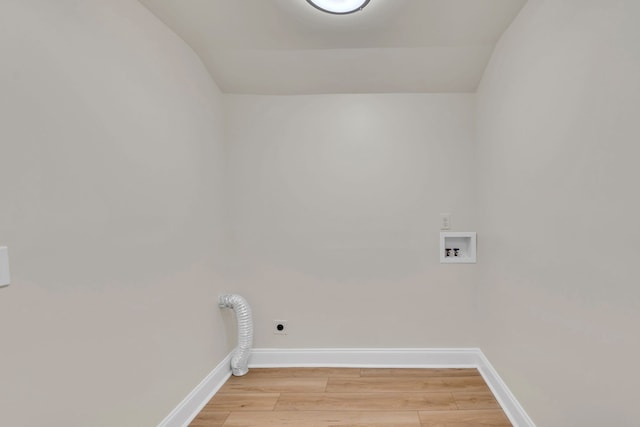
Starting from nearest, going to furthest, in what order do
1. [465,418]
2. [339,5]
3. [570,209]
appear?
[570,209], [339,5], [465,418]

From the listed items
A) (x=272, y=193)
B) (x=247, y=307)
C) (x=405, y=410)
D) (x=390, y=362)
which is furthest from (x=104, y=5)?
(x=390, y=362)

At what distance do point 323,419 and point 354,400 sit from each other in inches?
11.8

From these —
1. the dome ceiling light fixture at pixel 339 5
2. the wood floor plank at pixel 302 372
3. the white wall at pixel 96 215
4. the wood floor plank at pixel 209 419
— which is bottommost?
the wood floor plank at pixel 209 419

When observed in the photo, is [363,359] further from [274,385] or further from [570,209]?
[570,209]

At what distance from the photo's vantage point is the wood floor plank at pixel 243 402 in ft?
7.40

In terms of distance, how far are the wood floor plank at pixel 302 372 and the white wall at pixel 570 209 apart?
45.0 inches

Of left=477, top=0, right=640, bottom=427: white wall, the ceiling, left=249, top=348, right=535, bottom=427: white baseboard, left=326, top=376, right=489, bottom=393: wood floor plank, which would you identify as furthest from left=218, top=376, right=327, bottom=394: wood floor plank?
the ceiling

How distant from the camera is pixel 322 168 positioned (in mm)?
2828

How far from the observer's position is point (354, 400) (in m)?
2.31

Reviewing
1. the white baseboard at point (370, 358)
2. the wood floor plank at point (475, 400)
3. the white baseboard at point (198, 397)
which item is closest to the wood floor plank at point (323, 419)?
the white baseboard at point (198, 397)

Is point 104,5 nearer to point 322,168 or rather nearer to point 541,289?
point 322,168

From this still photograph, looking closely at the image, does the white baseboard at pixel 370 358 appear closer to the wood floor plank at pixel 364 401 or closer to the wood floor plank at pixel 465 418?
the wood floor plank at pixel 364 401

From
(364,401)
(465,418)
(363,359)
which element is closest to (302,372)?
(363,359)

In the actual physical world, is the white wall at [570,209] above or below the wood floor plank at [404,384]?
above
